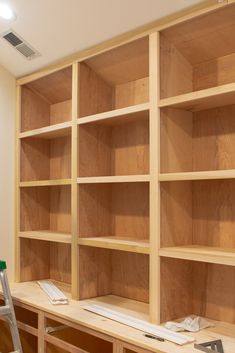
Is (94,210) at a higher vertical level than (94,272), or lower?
higher

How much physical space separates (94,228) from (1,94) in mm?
1446

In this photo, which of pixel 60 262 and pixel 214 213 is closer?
pixel 214 213

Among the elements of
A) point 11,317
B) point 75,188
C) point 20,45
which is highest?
point 20,45

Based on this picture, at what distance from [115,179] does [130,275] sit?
2.54 ft

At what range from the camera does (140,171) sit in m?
2.86

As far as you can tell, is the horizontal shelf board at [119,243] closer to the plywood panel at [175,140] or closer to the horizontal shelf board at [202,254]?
the horizontal shelf board at [202,254]

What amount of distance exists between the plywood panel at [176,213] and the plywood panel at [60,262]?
127 cm

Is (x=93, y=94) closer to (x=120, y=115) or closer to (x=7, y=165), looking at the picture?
(x=120, y=115)

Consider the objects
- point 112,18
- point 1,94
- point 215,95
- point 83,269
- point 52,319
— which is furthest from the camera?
point 1,94

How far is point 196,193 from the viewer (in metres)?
2.50

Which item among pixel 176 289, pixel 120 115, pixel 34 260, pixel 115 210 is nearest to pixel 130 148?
pixel 120 115

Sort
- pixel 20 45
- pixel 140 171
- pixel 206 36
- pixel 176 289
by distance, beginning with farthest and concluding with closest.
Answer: pixel 20 45 < pixel 140 171 < pixel 176 289 < pixel 206 36

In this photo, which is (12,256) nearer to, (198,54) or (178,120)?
(178,120)

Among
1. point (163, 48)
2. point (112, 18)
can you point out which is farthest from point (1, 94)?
point (163, 48)
